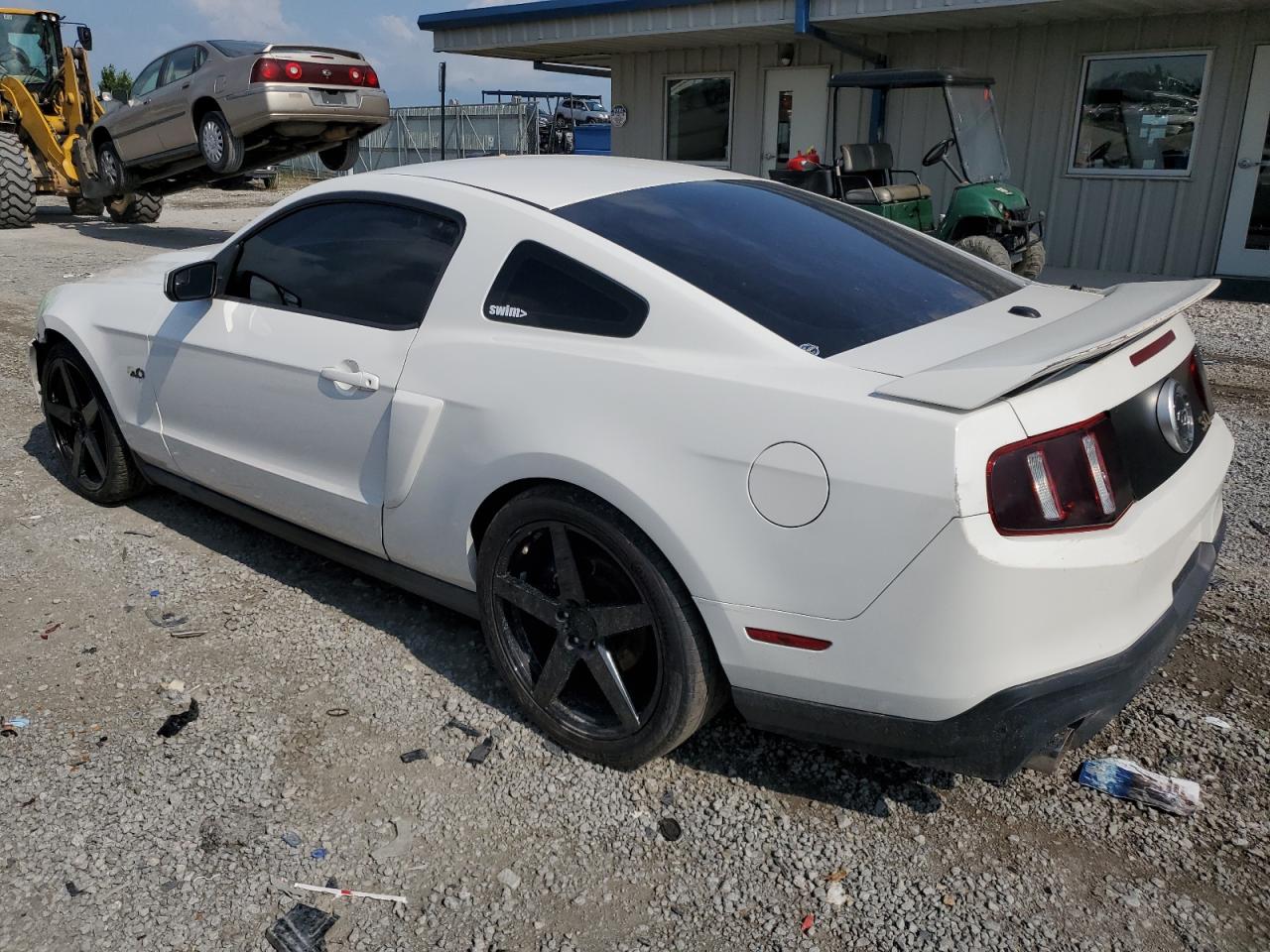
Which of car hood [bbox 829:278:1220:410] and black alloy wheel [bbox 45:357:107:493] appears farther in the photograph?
black alloy wheel [bbox 45:357:107:493]

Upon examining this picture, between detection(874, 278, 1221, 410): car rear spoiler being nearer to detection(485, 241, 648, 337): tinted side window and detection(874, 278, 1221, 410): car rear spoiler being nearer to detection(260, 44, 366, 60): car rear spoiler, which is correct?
detection(485, 241, 648, 337): tinted side window

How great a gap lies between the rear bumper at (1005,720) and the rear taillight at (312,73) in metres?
11.6

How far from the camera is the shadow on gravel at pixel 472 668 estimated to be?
281 centimetres

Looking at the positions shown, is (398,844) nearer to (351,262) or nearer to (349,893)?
(349,893)

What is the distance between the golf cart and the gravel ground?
6.28 meters

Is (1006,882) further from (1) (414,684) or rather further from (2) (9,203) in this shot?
(2) (9,203)

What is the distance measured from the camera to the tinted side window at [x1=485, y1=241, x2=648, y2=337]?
274 cm

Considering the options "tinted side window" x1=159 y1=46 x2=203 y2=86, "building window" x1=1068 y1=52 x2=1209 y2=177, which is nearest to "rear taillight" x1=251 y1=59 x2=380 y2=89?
"tinted side window" x1=159 y1=46 x2=203 y2=86

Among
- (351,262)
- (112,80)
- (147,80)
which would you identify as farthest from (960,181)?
(112,80)

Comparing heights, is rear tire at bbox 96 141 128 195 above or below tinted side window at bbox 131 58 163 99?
below

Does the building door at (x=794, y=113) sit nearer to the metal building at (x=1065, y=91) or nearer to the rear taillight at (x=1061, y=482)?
the metal building at (x=1065, y=91)

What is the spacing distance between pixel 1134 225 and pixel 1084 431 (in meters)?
11.3

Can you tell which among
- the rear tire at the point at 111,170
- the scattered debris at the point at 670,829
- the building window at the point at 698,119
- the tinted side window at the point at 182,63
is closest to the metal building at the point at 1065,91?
the building window at the point at 698,119

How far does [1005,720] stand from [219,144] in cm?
1295
